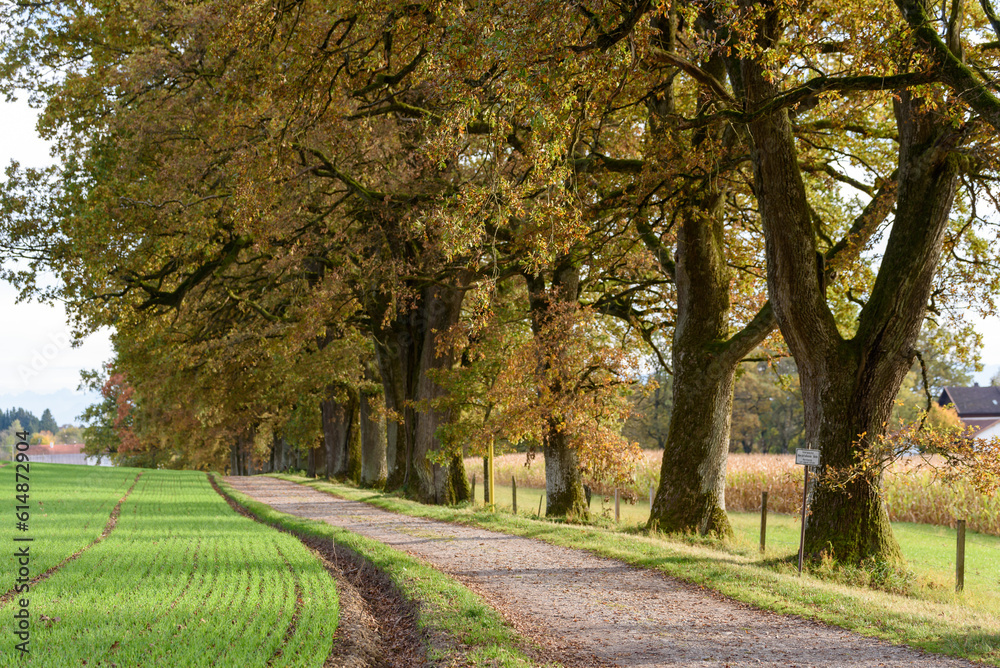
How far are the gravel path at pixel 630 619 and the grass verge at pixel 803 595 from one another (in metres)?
0.26

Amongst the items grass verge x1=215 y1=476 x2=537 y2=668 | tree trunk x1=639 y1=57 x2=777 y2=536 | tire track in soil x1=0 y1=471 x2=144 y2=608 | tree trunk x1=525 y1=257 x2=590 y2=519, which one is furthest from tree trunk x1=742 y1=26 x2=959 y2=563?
tire track in soil x1=0 y1=471 x2=144 y2=608

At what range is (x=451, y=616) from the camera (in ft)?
23.6

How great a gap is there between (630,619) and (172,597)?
473 centimetres

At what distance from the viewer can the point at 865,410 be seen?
10766mm

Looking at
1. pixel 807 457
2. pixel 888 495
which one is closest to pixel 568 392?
pixel 807 457

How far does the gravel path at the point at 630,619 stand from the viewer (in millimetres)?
6266

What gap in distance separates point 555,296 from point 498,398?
2.62 m

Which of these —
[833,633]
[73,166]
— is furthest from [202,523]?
[833,633]

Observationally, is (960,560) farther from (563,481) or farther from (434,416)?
(434,416)

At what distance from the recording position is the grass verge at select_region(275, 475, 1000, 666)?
22.5 ft

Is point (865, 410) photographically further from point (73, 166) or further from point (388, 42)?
point (73, 166)

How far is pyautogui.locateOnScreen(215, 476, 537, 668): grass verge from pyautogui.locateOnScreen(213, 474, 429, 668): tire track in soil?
13 centimetres

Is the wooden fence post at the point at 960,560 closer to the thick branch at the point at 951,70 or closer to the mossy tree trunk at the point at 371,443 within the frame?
the thick branch at the point at 951,70

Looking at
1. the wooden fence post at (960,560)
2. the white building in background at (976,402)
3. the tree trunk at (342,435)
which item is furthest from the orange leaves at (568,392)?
the white building in background at (976,402)
